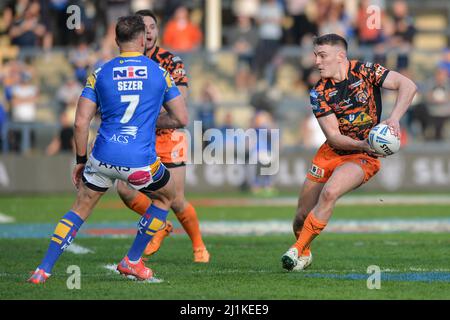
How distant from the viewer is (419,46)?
28.2 metres

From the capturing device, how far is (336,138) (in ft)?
31.6

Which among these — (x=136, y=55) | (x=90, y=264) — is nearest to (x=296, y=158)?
(x=90, y=264)

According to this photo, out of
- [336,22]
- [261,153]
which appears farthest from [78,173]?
[336,22]

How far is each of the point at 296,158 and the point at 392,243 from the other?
412 inches

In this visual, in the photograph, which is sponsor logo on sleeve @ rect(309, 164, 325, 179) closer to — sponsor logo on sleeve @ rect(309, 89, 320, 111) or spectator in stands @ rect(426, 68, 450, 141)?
sponsor logo on sleeve @ rect(309, 89, 320, 111)

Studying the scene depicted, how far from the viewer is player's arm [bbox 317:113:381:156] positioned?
31.4 ft

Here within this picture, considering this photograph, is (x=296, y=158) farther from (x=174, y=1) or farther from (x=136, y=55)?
(x=136, y=55)

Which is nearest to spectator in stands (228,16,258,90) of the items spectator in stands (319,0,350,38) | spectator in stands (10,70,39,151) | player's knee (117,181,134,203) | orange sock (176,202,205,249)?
spectator in stands (319,0,350,38)

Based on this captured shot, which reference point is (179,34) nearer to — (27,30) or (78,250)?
(27,30)

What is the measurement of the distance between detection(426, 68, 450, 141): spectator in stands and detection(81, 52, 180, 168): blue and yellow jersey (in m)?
16.3

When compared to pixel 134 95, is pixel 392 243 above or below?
below

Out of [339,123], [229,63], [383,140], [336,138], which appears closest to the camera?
[383,140]

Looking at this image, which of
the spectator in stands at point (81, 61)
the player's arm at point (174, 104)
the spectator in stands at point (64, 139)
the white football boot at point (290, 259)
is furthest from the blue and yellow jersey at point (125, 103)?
the spectator in stands at point (81, 61)

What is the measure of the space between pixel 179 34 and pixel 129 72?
16.5 metres
